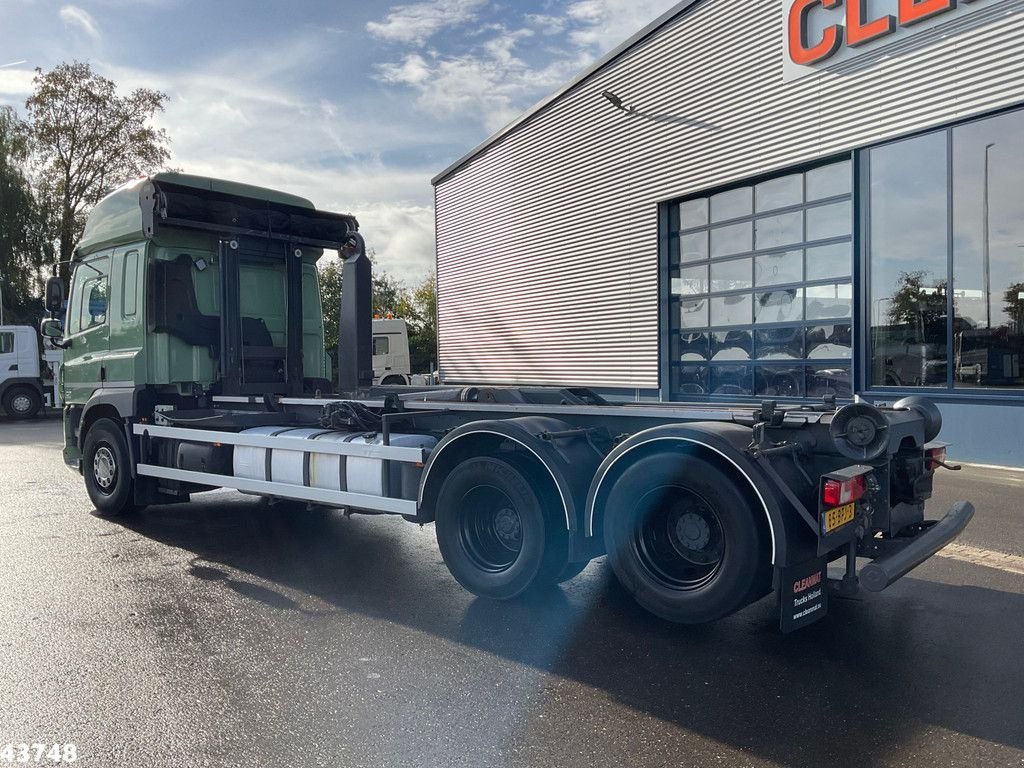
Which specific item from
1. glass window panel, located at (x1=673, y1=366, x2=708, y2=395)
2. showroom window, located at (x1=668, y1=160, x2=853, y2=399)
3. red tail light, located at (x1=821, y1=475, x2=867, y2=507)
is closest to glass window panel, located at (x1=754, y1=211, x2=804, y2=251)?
showroom window, located at (x1=668, y1=160, x2=853, y2=399)

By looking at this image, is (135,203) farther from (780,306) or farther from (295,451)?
(780,306)

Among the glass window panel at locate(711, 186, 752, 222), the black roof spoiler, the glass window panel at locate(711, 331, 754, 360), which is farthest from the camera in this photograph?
the glass window panel at locate(711, 331, 754, 360)

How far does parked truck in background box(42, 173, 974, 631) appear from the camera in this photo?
4.29m

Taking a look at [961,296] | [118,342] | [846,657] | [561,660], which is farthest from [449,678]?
[961,296]

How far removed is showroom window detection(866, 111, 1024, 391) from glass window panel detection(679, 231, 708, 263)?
11.7 ft

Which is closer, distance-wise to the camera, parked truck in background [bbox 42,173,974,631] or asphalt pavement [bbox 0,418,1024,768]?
asphalt pavement [bbox 0,418,1024,768]

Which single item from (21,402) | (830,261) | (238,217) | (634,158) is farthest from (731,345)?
(21,402)

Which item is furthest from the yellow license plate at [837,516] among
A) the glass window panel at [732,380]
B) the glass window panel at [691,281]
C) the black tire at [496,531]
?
the glass window panel at [691,281]

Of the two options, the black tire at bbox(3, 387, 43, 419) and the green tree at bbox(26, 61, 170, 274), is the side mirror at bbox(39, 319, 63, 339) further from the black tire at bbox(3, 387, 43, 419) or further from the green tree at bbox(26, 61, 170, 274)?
the green tree at bbox(26, 61, 170, 274)

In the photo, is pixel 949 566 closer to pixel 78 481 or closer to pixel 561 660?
pixel 561 660

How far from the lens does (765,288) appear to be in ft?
47.8

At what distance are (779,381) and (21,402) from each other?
19.8 metres

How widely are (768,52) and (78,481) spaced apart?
12556mm

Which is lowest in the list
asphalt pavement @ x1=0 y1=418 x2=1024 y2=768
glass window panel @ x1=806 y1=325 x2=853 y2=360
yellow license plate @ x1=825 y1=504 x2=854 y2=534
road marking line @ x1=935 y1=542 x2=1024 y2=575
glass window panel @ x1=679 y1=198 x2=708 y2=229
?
asphalt pavement @ x1=0 y1=418 x2=1024 y2=768
